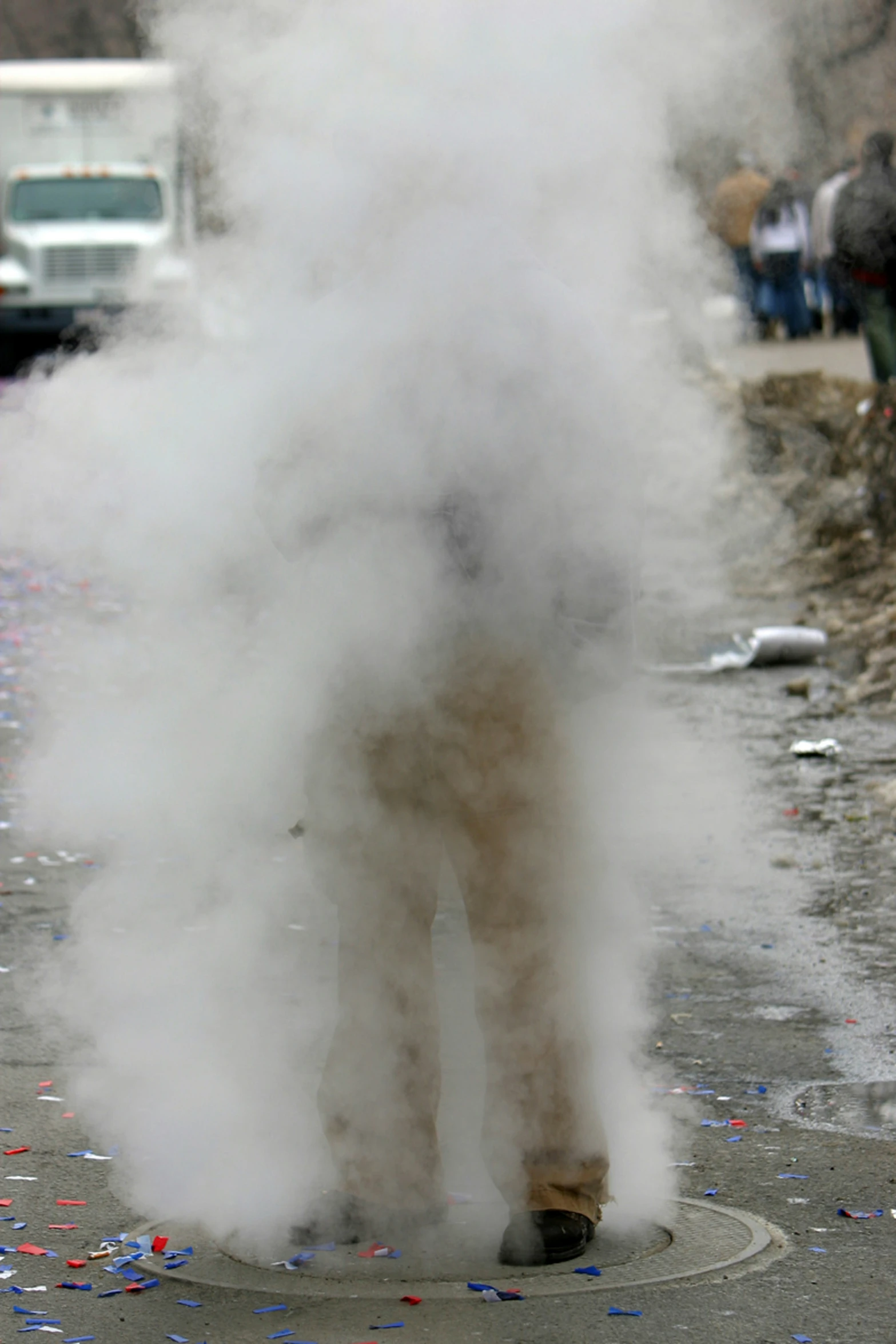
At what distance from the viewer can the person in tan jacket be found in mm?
18328

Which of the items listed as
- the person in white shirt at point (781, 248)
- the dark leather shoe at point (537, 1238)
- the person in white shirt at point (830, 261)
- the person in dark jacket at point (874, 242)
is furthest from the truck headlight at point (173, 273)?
the person in white shirt at point (781, 248)

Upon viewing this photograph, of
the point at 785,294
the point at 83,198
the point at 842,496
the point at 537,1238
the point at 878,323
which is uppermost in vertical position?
the point at 83,198

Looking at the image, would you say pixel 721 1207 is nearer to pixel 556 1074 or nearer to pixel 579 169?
pixel 556 1074

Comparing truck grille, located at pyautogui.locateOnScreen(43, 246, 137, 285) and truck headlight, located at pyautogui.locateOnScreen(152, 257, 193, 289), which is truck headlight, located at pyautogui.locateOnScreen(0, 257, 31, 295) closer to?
truck grille, located at pyautogui.locateOnScreen(43, 246, 137, 285)

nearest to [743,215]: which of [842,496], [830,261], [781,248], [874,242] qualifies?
[781,248]

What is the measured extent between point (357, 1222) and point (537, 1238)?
0.99 ft

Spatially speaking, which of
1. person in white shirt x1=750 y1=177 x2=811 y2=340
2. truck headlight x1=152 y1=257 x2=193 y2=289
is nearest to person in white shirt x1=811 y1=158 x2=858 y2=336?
person in white shirt x1=750 y1=177 x2=811 y2=340

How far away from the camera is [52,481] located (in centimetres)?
528

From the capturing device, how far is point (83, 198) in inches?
895

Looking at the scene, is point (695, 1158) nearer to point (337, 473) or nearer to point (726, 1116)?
point (726, 1116)

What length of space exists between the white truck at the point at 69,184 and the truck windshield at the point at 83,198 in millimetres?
12

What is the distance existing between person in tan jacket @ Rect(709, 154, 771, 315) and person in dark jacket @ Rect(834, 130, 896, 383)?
9.79ft

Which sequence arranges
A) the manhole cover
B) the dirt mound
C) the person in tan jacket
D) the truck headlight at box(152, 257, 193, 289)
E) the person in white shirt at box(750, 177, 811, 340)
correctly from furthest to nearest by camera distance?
1. the person in white shirt at box(750, 177, 811, 340)
2. the person in tan jacket
3. the dirt mound
4. the truck headlight at box(152, 257, 193, 289)
5. the manhole cover

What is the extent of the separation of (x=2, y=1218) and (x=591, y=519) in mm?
1605
